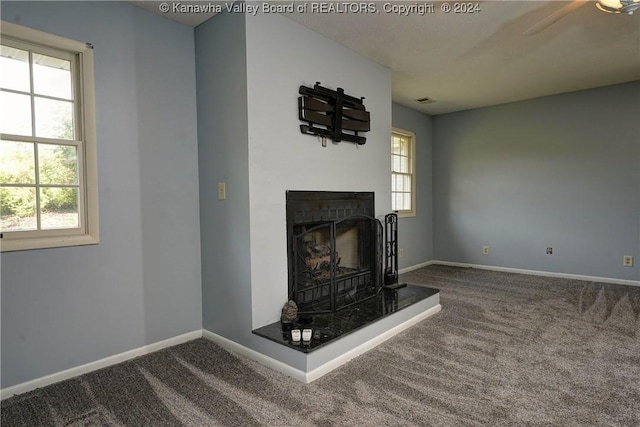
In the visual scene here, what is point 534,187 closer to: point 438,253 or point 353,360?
point 438,253

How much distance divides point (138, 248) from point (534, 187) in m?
5.08

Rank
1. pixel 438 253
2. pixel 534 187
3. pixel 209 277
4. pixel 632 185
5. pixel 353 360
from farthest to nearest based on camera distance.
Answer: pixel 438 253 < pixel 534 187 < pixel 632 185 < pixel 209 277 < pixel 353 360

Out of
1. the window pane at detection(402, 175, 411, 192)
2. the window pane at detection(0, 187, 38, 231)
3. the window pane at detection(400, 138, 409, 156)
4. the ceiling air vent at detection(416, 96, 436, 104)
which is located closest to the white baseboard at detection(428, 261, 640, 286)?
the window pane at detection(402, 175, 411, 192)

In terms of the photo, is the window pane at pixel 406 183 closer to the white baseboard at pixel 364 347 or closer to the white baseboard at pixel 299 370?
the white baseboard at pixel 364 347

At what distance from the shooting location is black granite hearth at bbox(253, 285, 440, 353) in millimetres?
2354

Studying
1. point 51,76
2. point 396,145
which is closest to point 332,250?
point 51,76

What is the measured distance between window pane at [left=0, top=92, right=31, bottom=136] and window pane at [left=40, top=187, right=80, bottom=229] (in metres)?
0.38

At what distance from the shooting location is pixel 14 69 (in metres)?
2.13

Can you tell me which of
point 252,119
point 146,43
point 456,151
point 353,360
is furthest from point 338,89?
point 456,151

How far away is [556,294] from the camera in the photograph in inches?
160

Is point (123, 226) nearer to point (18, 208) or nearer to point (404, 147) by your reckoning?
point (18, 208)

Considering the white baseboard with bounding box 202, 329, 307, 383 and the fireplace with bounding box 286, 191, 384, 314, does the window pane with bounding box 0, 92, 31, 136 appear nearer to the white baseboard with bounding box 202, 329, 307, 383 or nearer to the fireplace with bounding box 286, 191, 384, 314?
the fireplace with bounding box 286, 191, 384, 314

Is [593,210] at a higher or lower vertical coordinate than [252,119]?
lower

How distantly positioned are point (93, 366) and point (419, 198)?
4.77 metres
